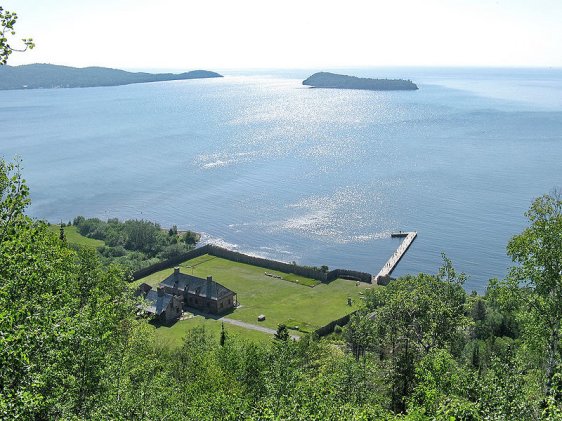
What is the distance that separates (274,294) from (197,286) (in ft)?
45.5

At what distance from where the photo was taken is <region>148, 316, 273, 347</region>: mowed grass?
71438 millimetres

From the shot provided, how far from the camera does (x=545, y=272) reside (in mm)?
29594

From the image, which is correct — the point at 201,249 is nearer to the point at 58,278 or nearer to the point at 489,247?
the point at 489,247

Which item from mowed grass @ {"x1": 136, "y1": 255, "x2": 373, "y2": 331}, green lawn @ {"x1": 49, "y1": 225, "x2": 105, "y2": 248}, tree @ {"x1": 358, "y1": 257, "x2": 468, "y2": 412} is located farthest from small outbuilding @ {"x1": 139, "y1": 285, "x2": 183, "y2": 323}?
tree @ {"x1": 358, "y1": 257, "x2": 468, "y2": 412}

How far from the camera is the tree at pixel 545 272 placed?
29.2 metres

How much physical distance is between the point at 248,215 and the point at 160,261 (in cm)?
3672

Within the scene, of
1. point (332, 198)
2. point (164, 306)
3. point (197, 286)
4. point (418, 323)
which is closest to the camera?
point (418, 323)

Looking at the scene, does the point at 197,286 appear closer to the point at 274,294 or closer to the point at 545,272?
the point at 274,294

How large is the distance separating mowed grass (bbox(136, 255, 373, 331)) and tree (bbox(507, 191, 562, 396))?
4855cm

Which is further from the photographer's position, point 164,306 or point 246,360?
point 164,306

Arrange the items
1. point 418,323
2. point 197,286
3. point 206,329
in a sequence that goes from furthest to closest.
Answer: point 197,286 < point 206,329 < point 418,323

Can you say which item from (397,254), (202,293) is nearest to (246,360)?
(202,293)

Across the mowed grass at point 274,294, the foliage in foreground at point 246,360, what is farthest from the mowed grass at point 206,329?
the foliage in foreground at point 246,360

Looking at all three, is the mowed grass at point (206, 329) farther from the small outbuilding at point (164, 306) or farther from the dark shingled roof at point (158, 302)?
the dark shingled roof at point (158, 302)
